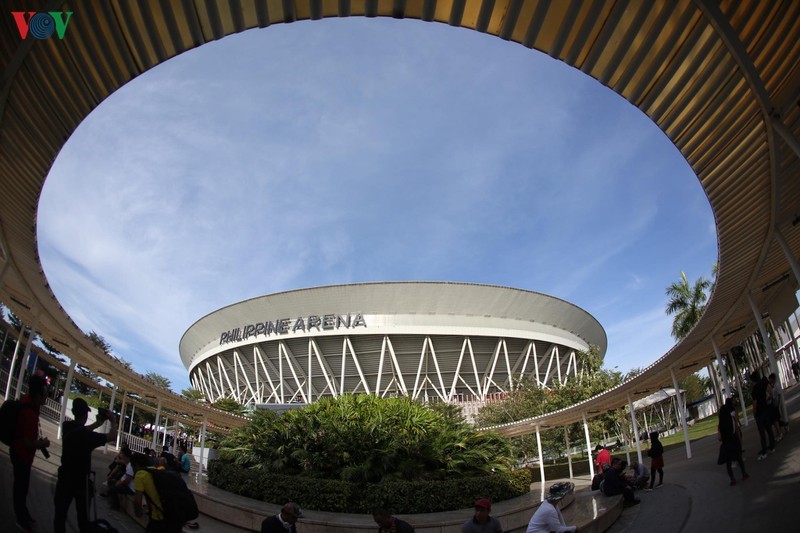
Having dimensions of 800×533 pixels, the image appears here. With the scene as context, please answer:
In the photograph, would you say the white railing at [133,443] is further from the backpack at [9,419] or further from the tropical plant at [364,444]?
the backpack at [9,419]

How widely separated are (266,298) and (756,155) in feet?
156

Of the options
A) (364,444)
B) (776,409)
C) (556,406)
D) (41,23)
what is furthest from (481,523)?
(556,406)

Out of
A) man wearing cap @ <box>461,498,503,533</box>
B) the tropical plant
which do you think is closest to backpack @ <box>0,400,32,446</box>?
man wearing cap @ <box>461,498,503,533</box>

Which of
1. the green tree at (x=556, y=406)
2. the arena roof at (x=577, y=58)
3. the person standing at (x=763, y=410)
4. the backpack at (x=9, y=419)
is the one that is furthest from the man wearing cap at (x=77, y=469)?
the green tree at (x=556, y=406)

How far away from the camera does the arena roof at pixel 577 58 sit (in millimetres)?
4262

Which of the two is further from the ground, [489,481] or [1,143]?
[1,143]

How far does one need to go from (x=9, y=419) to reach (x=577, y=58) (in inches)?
249

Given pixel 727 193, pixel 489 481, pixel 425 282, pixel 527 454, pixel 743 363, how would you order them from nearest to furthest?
1. pixel 727 193
2. pixel 489 481
3. pixel 527 454
4. pixel 743 363
5. pixel 425 282

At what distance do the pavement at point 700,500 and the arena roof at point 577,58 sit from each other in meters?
3.18

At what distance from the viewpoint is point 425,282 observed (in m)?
46.9

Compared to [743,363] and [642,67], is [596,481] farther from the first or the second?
[743,363]

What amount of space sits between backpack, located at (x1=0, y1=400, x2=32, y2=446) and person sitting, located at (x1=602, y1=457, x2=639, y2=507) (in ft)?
31.9

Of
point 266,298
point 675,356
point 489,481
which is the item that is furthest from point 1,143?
point 266,298

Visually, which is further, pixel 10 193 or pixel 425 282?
pixel 425 282
